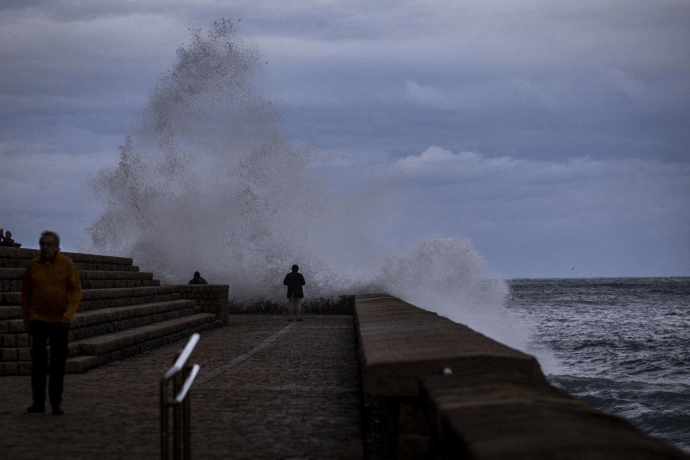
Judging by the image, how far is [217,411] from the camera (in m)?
7.07

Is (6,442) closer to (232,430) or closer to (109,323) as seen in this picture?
(232,430)

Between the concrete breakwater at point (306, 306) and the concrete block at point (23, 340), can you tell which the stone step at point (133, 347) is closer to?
the concrete block at point (23, 340)

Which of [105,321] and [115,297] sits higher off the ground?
[115,297]

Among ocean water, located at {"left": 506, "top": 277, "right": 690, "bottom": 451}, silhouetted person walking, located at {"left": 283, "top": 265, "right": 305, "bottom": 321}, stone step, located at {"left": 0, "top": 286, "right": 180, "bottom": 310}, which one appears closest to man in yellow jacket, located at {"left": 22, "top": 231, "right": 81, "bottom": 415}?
stone step, located at {"left": 0, "top": 286, "right": 180, "bottom": 310}

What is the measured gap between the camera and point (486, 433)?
3.04m

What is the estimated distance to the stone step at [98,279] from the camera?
36.9ft

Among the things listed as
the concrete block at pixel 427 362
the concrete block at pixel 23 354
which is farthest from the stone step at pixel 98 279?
the concrete block at pixel 427 362

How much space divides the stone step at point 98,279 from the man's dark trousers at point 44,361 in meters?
4.25

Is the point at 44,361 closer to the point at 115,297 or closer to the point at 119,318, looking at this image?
the point at 119,318

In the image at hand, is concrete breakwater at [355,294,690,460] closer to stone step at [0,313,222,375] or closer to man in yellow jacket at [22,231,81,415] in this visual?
man in yellow jacket at [22,231,81,415]

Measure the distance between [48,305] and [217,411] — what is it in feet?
5.44

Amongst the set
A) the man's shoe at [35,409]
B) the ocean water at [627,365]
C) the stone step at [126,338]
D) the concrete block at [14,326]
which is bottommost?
the ocean water at [627,365]

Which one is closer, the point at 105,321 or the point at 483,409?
the point at 483,409

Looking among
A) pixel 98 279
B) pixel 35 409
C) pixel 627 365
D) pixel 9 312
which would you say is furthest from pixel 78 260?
pixel 627 365
